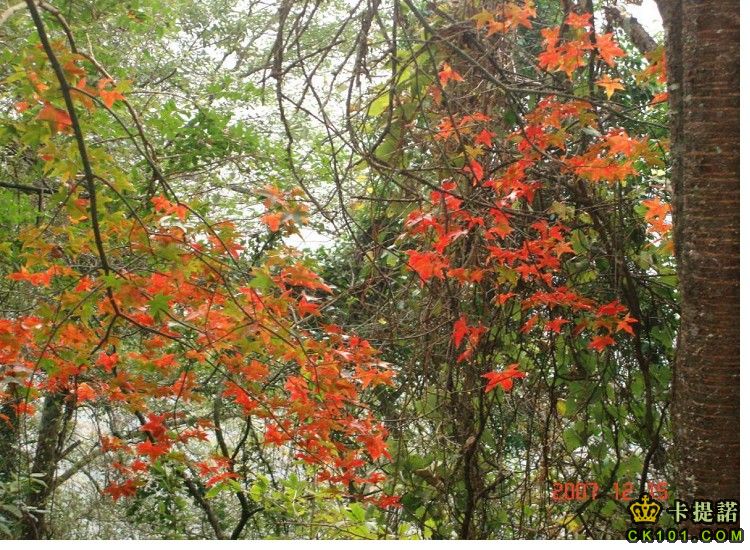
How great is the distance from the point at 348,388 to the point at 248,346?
10.2 inches

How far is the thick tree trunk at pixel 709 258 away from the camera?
3.72 ft

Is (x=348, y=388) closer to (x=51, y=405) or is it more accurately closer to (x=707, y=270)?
(x=707, y=270)

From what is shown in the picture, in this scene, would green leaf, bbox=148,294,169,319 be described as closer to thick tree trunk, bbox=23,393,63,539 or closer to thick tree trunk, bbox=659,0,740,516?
thick tree trunk, bbox=659,0,740,516

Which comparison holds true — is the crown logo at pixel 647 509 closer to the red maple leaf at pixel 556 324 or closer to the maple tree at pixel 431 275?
the maple tree at pixel 431 275

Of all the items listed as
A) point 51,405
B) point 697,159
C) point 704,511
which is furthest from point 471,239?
point 51,405

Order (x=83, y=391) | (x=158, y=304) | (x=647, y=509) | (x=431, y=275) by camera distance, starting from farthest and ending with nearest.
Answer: (x=83, y=391)
(x=431, y=275)
(x=647, y=509)
(x=158, y=304)

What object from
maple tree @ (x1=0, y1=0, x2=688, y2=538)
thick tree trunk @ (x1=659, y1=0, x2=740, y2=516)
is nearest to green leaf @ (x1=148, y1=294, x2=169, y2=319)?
maple tree @ (x1=0, y1=0, x2=688, y2=538)

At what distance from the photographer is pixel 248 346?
150 cm

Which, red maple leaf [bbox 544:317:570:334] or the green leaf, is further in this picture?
red maple leaf [bbox 544:317:570:334]

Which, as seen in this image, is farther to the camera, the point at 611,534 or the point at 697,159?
the point at 611,534

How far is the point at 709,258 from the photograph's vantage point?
3.78 feet

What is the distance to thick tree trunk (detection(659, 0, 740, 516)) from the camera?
113 cm

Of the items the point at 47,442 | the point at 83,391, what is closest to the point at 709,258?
the point at 83,391

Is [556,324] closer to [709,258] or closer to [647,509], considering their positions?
[647,509]
